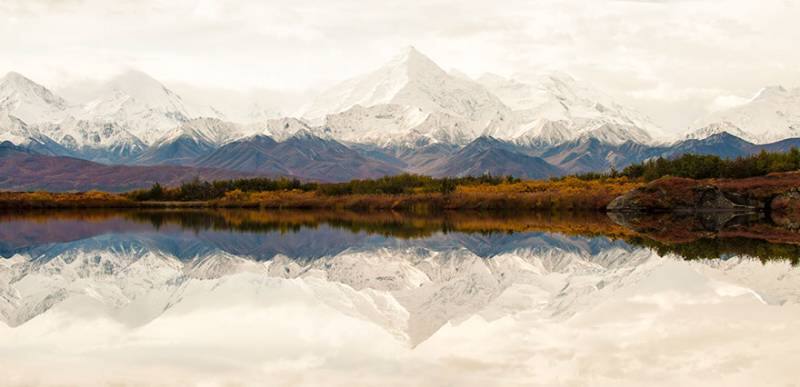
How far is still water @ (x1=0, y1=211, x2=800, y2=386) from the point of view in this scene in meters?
14.0

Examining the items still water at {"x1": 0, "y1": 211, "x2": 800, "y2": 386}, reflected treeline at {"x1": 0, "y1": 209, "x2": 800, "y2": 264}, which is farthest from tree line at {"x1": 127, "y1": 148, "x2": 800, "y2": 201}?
still water at {"x1": 0, "y1": 211, "x2": 800, "y2": 386}

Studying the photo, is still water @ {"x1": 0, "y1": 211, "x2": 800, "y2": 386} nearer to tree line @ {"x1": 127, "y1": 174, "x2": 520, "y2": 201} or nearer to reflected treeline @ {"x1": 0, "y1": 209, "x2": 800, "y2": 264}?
reflected treeline @ {"x1": 0, "y1": 209, "x2": 800, "y2": 264}

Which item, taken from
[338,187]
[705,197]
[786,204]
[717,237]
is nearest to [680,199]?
[705,197]

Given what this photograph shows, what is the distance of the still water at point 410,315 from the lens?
553 inches

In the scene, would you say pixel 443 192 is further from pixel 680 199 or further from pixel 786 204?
pixel 786 204

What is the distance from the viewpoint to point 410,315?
20.3 meters

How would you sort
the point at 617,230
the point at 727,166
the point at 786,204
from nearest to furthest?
the point at 617,230 < the point at 786,204 < the point at 727,166

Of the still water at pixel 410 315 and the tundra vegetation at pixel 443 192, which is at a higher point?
the still water at pixel 410 315

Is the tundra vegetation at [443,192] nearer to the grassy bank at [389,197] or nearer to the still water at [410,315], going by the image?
the grassy bank at [389,197]

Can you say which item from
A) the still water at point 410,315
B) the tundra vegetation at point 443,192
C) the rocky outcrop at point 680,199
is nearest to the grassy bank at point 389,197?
the tundra vegetation at point 443,192

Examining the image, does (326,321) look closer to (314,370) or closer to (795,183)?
(314,370)

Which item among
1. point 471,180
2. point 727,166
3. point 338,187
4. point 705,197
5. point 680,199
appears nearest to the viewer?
point 680,199

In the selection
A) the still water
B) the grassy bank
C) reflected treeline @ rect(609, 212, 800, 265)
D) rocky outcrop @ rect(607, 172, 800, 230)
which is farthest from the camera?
the grassy bank

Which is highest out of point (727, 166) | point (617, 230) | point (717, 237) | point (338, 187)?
point (717, 237)
